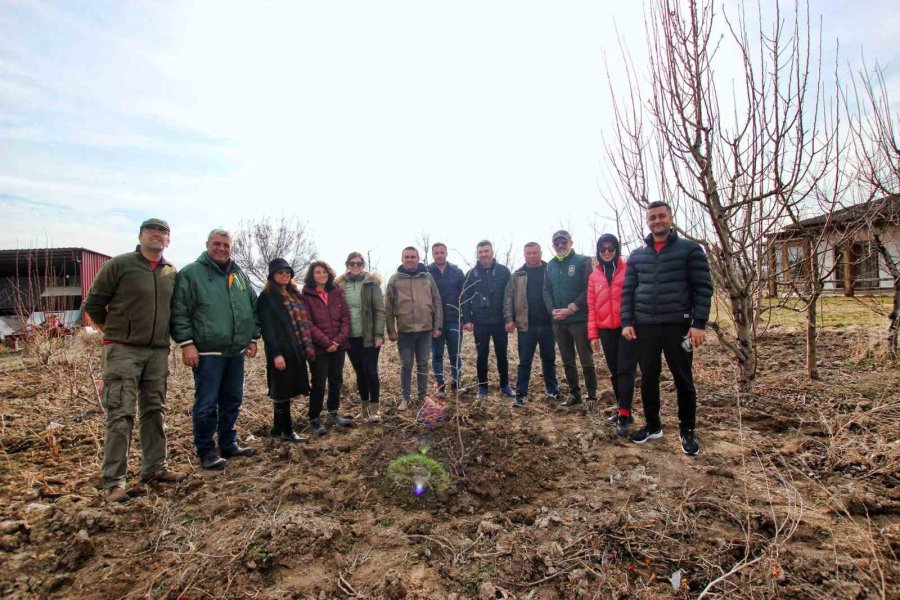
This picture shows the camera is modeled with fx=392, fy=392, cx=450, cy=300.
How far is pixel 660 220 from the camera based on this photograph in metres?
3.28

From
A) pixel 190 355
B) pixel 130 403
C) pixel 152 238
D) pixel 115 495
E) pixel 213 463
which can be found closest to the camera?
pixel 115 495

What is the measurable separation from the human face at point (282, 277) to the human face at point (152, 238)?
97cm

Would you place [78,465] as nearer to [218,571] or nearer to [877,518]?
[218,571]

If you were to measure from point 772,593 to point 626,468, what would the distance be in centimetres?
130

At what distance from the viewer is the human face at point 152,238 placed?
3.05 metres

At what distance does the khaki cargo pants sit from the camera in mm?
2844

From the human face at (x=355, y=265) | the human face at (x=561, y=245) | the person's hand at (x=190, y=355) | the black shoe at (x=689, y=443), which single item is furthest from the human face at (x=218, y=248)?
the black shoe at (x=689, y=443)

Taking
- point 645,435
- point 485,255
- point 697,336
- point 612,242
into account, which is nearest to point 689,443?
point 645,435

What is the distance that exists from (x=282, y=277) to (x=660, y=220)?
3517mm

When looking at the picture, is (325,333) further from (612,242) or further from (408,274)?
(612,242)

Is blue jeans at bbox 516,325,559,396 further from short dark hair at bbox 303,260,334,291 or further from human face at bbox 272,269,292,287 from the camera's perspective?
human face at bbox 272,269,292,287

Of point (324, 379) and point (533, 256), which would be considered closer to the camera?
point (324, 379)

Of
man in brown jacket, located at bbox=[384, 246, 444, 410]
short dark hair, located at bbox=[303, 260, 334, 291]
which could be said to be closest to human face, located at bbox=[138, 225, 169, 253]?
short dark hair, located at bbox=[303, 260, 334, 291]

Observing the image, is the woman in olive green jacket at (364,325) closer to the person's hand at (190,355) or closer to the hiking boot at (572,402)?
the person's hand at (190,355)
